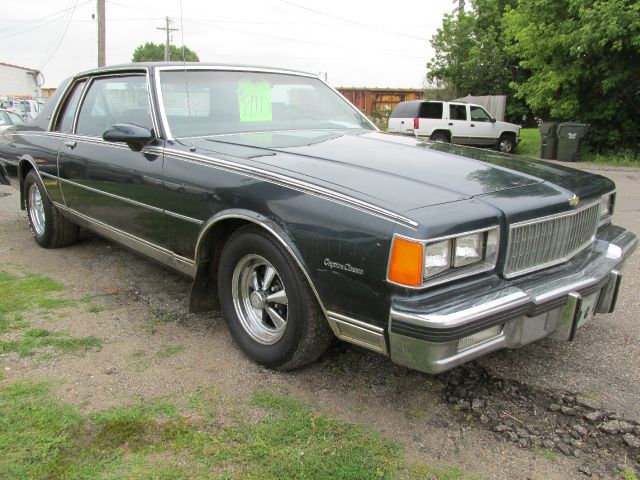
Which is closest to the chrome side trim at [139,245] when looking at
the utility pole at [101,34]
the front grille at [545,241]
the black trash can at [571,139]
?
the front grille at [545,241]

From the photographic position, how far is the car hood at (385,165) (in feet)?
8.06

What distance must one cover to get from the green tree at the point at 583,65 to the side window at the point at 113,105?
12.4m

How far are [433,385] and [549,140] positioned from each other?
14.1 m

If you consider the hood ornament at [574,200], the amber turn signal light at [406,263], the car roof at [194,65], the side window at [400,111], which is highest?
the car roof at [194,65]

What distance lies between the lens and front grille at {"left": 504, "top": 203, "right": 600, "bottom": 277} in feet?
8.12

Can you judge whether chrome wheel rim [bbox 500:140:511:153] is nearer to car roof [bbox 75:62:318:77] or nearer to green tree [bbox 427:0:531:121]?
green tree [bbox 427:0:531:121]

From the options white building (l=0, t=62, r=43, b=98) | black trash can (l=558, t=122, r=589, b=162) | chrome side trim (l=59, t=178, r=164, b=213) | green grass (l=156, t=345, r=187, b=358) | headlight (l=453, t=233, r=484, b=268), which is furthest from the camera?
white building (l=0, t=62, r=43, b=98)

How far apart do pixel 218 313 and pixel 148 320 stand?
48 centimetres

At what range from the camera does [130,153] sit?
3.63 meters

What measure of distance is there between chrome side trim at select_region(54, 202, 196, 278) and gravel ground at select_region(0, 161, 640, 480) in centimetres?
44

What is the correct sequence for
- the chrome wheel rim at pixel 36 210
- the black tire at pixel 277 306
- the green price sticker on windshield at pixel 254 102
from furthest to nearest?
the chrome wheel rim at pixel 36 210 < the green price sticker on windshield at pixel 254 102 < the black tire at pixel 277 306

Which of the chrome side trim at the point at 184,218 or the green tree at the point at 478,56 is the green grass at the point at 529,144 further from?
the chrome side trim at the point at 184,218

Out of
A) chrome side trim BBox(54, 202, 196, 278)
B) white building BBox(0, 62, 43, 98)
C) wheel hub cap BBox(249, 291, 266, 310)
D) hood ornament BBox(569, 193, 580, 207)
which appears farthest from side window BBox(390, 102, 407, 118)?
white building BBox(0, 62, 43, 98)

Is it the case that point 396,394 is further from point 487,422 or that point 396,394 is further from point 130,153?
point 130,153
